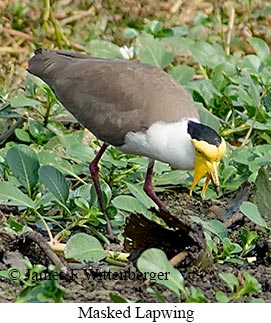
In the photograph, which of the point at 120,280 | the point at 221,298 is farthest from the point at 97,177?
the point at 221,298

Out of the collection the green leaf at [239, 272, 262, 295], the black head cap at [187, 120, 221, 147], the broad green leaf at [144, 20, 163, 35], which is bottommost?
the broad green leaf at [144, 20, 163, 35]

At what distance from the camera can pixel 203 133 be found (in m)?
4.79

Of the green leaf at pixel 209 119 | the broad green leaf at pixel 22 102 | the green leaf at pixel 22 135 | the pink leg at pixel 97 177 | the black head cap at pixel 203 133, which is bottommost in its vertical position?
the green leaf at pixel 22 135

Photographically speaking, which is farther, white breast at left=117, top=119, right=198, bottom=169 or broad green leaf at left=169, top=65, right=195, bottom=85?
broad green leaf at left=169, top=65, right=195, bottom=85

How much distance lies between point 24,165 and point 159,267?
1.37 m

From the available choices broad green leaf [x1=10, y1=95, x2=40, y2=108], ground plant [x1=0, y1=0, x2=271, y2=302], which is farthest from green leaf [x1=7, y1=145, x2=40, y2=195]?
broad green leaf [x1=10, y1=95, x2=40, y2=108]

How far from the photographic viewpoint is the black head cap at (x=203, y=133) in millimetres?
4727

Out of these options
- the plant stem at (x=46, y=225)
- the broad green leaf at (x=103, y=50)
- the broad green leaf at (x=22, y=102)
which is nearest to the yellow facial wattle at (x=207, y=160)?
the plant stem at (x=46, y=225)

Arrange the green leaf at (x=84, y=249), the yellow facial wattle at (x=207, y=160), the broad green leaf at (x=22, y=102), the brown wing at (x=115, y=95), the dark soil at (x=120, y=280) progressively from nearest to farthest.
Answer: the dark soil at (x=120, y=280) < the green leaf at (x=84, y=249) < the yellow facial wattle at (x=207, y=160) < the brown wing at (x=115, y=95) < the broad green leaf at (x=22, y=102)

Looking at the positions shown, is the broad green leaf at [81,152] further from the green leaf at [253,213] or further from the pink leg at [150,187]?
the green leaf at [253,213]

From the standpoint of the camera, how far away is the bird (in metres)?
4.85

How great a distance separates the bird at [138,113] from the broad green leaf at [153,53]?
62 cm

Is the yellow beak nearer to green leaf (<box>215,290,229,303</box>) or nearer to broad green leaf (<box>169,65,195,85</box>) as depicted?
broad green leaf (<box>169,65,195,85</box>)

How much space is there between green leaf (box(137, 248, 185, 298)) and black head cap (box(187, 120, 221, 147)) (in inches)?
49.2
